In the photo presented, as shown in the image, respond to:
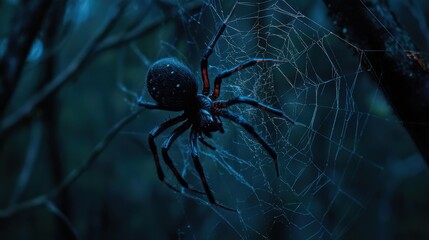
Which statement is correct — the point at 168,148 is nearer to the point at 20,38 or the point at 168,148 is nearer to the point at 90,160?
the point at 90,160

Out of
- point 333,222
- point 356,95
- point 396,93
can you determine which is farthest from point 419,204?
point 396,93

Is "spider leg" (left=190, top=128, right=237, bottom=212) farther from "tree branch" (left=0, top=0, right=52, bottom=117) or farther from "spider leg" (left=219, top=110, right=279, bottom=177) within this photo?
"tree branch" (left=0, top=0, right=52, bottom=117)

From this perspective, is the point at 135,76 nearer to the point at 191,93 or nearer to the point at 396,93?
the point at 191,93

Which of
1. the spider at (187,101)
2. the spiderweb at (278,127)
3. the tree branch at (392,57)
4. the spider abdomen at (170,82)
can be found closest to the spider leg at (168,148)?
the spider at (187,101)

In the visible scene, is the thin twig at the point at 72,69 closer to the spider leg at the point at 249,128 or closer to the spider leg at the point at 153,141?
the spider leg at the point at 153,141

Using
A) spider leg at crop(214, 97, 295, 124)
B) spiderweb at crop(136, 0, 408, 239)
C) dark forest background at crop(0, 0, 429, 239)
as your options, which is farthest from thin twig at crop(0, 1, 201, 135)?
dark forest background at crop(0, 0, 429, 239)

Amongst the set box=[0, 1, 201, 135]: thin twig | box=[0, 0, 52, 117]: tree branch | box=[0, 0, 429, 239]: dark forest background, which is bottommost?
box=[0, 0, 429, 239]: dark forest background
